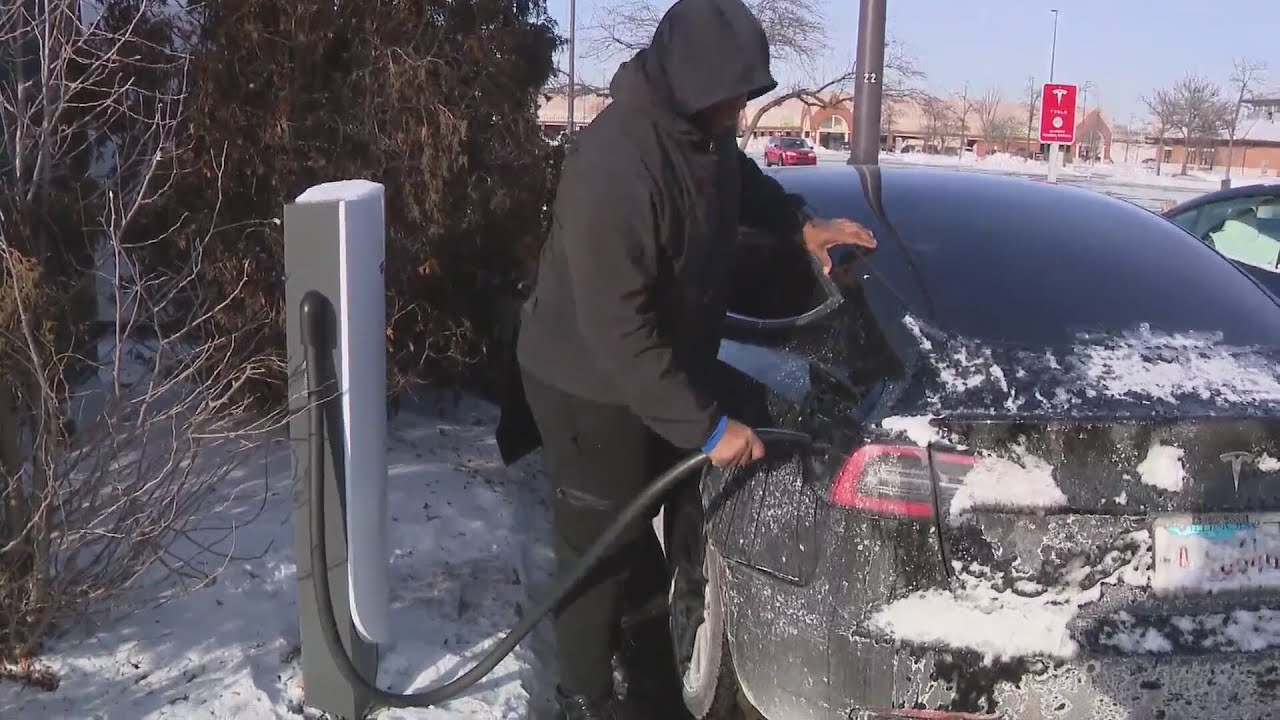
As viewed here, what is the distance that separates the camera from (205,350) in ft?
9.14

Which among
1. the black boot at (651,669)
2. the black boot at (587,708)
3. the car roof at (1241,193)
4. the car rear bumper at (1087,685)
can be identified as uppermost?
the car roof at (1241,193)

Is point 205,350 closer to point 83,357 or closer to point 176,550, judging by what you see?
point 83,357

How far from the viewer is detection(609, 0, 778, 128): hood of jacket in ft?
7.96

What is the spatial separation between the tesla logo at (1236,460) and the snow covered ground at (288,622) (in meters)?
1.88

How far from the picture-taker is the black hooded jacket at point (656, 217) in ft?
7.84

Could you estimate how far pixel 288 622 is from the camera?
119 inches

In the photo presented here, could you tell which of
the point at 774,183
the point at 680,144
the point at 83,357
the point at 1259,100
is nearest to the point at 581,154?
the point at 680,144

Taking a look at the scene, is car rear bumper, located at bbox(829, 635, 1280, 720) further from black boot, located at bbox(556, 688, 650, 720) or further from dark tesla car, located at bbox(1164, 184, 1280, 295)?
dark tesla car, located at bbox(1164, 184, 1280, 295)

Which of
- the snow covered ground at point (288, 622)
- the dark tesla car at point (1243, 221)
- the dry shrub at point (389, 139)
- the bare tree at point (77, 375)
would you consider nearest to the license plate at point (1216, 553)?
the snow covered ground at point (288, 622)

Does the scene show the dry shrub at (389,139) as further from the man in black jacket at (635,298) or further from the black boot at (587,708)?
the black boot at (587,708)

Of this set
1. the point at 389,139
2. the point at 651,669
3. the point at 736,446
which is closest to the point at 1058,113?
the point at 389,139

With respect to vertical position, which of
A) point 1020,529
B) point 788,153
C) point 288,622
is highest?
point 788,153

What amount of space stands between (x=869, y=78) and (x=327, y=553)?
4.97 metres

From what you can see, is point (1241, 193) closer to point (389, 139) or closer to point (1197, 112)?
point (389, 139)
